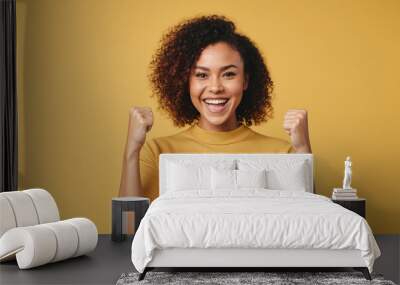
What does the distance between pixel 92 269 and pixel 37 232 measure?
554mm

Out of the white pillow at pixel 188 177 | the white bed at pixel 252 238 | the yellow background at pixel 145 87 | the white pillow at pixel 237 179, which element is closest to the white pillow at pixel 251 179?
the white pillow at pixel 237 179

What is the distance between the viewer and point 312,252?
17.4ft

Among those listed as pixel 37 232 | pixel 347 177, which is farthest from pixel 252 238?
pixel 347 177

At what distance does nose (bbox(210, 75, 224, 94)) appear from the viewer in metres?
7.67

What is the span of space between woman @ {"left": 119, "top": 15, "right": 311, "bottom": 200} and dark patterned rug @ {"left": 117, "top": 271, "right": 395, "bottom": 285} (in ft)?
7.92

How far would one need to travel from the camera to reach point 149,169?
780 cm

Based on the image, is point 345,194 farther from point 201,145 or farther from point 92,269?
point 92,269

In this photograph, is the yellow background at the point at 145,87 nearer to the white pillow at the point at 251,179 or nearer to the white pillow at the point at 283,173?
the white pillow at the point at 283,173

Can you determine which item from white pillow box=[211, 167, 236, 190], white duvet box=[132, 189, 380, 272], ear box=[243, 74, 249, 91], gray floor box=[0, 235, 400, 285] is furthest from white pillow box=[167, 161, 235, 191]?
white duvet box=[132, 189, 380, 272]

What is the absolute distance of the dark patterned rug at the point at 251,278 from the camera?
5.18 m

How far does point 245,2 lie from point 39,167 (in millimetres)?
3013

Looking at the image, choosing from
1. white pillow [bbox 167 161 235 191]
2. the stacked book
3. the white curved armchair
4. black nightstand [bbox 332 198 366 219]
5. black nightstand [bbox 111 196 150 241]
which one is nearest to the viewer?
the white curved armchair

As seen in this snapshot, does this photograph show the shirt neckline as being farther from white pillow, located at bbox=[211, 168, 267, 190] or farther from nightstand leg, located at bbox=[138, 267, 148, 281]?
nightstand leg, located at bbox=[138, 267, 148, 281]

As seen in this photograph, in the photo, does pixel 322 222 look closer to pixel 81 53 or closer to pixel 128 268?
pixel 128 268
